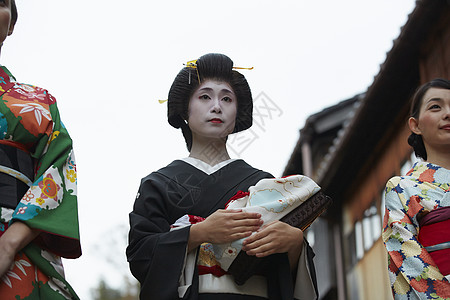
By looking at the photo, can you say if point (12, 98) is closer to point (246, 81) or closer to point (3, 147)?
point (3, 147)

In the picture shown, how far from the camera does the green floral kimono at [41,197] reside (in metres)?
2.92

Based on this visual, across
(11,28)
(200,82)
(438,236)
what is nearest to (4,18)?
(11,28)

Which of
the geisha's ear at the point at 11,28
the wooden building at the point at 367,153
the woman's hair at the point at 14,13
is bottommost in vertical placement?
the wooden building at the point at 367,153

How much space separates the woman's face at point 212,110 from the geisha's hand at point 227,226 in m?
0.66

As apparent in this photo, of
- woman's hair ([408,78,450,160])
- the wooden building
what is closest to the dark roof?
the wooden building

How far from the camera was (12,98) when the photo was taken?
323cm

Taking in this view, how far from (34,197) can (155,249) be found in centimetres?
59

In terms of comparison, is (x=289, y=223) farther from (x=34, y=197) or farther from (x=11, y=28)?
(x=11, y=28)

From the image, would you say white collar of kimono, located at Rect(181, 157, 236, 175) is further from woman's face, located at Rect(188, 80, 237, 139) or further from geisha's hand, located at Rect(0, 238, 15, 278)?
geisha's hand, located at Rect(0, 238, 15, 278)

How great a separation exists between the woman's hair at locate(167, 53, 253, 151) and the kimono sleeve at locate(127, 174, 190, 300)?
0.65m

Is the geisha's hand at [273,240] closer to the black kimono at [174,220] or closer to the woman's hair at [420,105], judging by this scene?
the black kimono at [174,220]

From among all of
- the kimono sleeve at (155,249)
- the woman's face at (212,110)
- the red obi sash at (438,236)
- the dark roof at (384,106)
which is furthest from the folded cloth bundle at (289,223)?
the dark roof at (384,106)

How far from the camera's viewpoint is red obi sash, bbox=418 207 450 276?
11.1ft

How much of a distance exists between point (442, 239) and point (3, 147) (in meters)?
2.17
